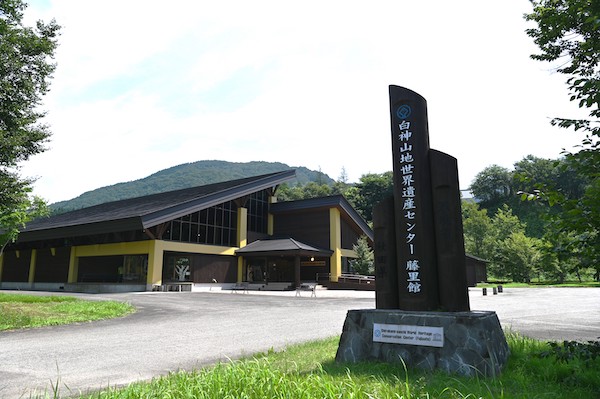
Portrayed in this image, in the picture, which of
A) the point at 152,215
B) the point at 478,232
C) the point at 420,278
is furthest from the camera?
the point at 478,232

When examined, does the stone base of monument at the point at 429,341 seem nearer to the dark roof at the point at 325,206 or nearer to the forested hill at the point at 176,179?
the dark roof at the point at 325,206

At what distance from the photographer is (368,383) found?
4.41 m

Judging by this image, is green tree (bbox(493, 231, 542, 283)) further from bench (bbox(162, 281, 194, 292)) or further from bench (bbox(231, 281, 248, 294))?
bench (bbox(162, 281, 194, 292))

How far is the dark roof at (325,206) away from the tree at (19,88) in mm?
20830

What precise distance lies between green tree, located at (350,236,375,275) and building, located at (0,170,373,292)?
0.89 meters

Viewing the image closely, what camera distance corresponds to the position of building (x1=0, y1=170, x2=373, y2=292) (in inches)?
1036

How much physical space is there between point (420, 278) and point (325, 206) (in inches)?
1041

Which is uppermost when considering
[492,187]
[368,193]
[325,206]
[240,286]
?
[492,187]

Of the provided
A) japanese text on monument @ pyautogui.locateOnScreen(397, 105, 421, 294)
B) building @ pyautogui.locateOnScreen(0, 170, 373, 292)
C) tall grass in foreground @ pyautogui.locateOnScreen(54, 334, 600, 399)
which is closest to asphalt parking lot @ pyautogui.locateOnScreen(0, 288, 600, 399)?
tall grass in foreground @ pyautogui.locateOnScreen(54, 334, 600, 399)

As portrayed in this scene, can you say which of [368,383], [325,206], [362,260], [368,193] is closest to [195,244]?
[325,206]

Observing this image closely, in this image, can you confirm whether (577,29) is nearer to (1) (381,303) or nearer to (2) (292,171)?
(1) (381,303)

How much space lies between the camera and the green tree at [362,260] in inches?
1303

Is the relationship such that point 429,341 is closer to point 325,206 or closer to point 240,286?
point 240,286

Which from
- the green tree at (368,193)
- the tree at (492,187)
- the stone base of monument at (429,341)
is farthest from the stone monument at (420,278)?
the tree at (492,187)
